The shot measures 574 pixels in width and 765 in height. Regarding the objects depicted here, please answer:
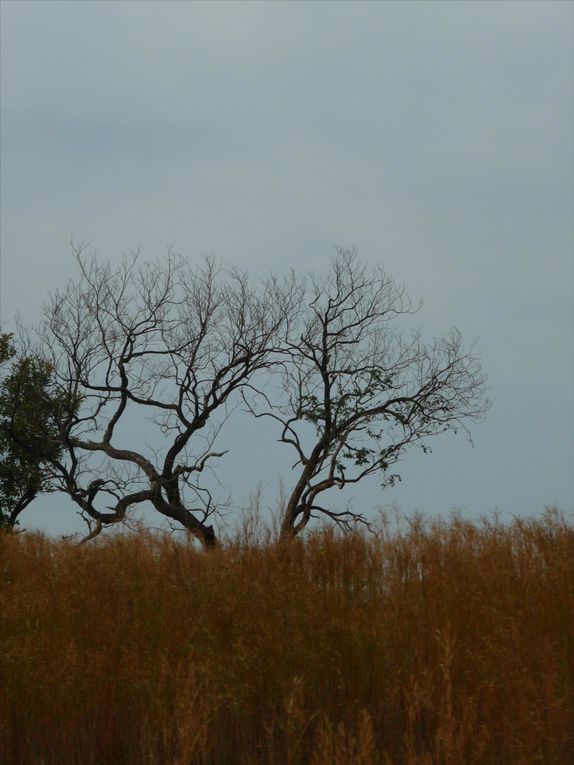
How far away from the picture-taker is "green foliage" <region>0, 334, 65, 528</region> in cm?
2294

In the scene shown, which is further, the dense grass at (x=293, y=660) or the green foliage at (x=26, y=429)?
the green foliage at (x=26, y=429)

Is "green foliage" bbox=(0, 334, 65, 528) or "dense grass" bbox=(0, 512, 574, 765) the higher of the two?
"green foliage" bbox=(0, 334, 65, 528)

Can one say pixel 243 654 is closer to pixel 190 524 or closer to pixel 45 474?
pixel 190 524

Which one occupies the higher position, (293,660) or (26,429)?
(26,429)

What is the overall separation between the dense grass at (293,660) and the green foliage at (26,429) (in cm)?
1481

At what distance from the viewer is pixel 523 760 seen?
511 centimetres

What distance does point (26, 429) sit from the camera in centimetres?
2336

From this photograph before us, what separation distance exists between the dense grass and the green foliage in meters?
14.8

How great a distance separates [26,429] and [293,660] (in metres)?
18.3

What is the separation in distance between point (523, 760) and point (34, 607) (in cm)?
417

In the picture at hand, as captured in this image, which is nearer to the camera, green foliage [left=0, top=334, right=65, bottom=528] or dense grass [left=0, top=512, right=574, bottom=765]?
dense grass [left=0, top=512, right=574, bottom=765]

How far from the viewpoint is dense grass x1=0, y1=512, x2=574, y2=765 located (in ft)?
18.7

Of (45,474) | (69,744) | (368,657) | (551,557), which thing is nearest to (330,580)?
(368,657)

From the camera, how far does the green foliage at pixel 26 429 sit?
75.3ft
